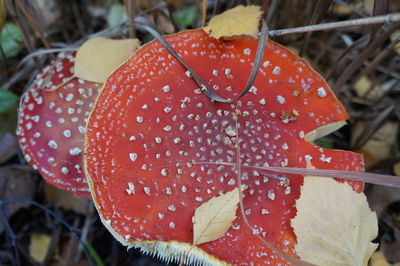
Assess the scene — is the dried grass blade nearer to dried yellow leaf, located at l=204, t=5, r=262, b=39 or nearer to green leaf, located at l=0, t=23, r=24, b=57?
dried yellow leaf, located at l=204, t=5, r=262, b=39

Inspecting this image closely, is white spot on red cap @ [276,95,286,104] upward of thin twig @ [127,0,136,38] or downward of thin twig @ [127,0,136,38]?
downward

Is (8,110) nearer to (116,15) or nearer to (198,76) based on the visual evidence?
(116,15)

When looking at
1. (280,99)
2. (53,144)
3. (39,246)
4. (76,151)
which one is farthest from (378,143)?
(39,246)

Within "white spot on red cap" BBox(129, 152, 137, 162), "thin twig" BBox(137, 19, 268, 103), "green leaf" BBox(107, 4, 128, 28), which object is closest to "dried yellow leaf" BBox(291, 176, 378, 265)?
"thin twig" BBox(137, 19, 268, 103)

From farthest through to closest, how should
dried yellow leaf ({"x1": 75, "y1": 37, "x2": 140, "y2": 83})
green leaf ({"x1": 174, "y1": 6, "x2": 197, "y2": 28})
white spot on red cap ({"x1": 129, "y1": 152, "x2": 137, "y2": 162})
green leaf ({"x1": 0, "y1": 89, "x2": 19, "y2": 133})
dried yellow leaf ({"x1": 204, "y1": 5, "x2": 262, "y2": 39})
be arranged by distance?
1. green leaf ({"x1": 174, "y1": 6, "x2": 197, "y2": 28})
2. green leaf ({"x1": 0, "y1": 89, "x2": 19, "y2": 133})
3. dried yellow leaf ({"x1": 75, "y1": 37, "x2": 140, "y2": 83})
4. dried yellow leaf ({"x1": 204, "y1": 5, "x2": 262, "y2": 39})
5. white spot on red cap ({"x1": 129, "y1": 152, "x2": 137, "y2": 162})

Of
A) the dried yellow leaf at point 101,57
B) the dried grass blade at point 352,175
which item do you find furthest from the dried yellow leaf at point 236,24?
the dried grass blade at point 352,175

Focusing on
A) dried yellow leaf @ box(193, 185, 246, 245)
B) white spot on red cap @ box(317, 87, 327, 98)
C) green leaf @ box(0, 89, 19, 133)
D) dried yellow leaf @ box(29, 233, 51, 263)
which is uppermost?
white spot on red cap @ box(317, 87, 327, 98)

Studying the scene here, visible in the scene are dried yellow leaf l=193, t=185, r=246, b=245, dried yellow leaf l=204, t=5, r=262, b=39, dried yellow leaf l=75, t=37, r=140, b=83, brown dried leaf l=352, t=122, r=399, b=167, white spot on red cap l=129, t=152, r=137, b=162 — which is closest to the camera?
dried yellow leaf l=193, t=185, r=246, b=245
